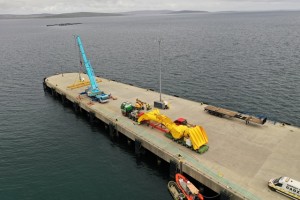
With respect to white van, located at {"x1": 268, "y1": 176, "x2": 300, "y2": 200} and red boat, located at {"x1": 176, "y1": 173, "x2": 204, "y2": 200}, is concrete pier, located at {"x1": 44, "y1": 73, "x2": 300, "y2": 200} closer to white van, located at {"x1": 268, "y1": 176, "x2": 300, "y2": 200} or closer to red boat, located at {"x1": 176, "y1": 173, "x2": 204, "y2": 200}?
white van, located at {"x1": 268, "y1": 176, "x2": 300, "y2": 200}

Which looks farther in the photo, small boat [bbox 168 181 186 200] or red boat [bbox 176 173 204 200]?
small boat [bbox 168 181 186 200]

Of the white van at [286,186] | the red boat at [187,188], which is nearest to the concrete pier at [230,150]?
the white van at [286,186]

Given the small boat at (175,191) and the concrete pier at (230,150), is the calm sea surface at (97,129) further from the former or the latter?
the concrete pier at (230,150)

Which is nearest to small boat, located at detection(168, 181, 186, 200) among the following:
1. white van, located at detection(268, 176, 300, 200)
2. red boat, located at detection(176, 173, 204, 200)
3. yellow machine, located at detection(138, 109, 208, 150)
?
red boat, located at detection(176, 173, 204, 200)

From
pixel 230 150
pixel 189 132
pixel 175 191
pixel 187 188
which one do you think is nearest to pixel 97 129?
pixel 189 132

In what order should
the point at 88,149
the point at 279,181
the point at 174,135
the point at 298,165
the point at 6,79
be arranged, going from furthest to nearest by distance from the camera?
the point at 6,79
the point at 88,149
the point at 174,135
the point at 298,165
the point at 279,181

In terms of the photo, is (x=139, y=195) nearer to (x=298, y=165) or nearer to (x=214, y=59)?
(x=298, y=165)

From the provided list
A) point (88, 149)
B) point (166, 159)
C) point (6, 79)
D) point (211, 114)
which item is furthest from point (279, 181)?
point (6, 79)
